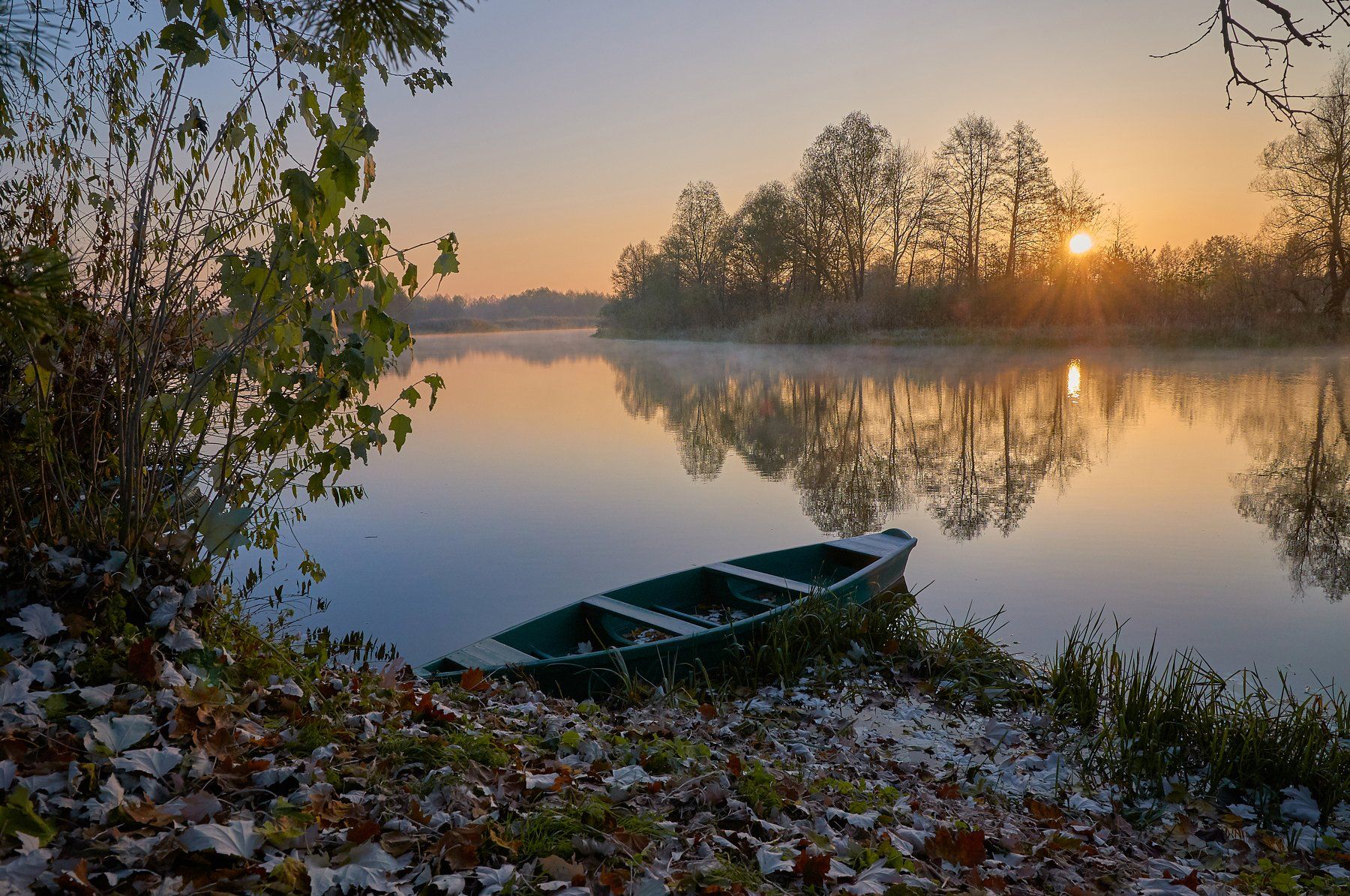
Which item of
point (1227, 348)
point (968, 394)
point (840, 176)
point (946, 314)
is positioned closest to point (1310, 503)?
point (968, 394)

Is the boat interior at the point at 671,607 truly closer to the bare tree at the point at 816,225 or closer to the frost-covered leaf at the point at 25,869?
the frost-covered leaf at the point at 25,869

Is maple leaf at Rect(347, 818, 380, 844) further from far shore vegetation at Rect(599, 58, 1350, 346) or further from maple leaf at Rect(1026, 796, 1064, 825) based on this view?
far shore vegetation at Rect(599, 58, 1350, 346)

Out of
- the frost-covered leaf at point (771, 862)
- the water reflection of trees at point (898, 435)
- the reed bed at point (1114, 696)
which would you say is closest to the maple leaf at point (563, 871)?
the frost-covered leaf at point (771, 862)

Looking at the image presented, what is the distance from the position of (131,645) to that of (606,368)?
34.2m

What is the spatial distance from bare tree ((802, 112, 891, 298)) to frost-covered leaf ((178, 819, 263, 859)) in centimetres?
4122

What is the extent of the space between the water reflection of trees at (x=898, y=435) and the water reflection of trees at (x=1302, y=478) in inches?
100

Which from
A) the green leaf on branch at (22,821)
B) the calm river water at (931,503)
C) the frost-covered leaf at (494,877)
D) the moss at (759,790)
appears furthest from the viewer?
the calm river water at (931,503)

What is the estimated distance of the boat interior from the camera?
564 centimetres

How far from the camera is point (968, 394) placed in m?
22.7

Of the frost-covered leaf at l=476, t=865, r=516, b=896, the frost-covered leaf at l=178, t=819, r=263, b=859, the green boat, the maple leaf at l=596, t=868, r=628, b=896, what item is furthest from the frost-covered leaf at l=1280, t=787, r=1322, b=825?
the frost-covered leaf at l=178, t=819, r=263, b=859

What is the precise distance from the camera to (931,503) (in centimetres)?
1166

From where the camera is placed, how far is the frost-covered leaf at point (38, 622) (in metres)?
2.95

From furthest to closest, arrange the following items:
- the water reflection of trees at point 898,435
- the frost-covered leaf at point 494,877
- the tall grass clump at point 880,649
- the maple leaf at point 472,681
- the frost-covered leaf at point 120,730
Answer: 1. the water reflection of trees at point 898,435
2. the tall grass clump at point 880,649
3. the maple leaf at point 472,681
4. the frost-covered leaf at point 120,730
5. the frost-covered leaf at point 494,877

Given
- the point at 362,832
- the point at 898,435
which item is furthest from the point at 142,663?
the point at 898,435
